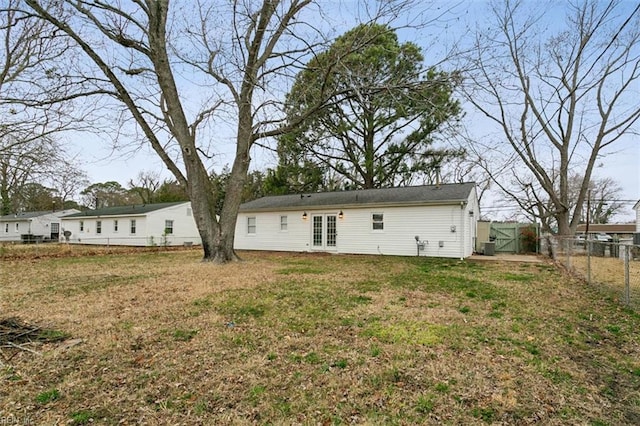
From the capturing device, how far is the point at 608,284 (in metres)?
7.27

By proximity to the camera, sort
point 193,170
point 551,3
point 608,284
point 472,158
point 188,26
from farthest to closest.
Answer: point 472,158 < point 551,3 < point 193,170 < point 188,26 < point 608,284

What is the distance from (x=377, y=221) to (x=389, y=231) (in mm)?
703

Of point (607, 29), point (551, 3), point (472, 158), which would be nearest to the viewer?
point (551, 3)

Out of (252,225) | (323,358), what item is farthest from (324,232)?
(323,358)

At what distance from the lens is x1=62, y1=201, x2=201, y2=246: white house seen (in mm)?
23453

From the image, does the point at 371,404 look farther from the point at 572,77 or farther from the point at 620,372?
the point at 572,77

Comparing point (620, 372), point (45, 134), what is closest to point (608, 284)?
point (620, 372)

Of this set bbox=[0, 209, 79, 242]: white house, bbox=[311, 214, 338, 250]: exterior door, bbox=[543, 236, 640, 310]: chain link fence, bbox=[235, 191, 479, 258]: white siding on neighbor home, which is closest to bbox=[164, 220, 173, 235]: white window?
bbox=[235, 191, 479, 258]: white siding on neighbor home

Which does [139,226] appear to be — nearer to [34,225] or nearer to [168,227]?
[168,227]

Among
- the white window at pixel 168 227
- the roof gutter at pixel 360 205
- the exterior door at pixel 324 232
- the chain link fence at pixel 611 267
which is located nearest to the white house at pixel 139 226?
the white window at pixel 168 227

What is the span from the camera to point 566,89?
16438 mm

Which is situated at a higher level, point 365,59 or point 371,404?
point 365,59

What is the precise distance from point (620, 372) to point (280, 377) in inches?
127

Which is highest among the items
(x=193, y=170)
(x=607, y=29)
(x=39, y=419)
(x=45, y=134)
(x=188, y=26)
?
(x=607, y=29)
